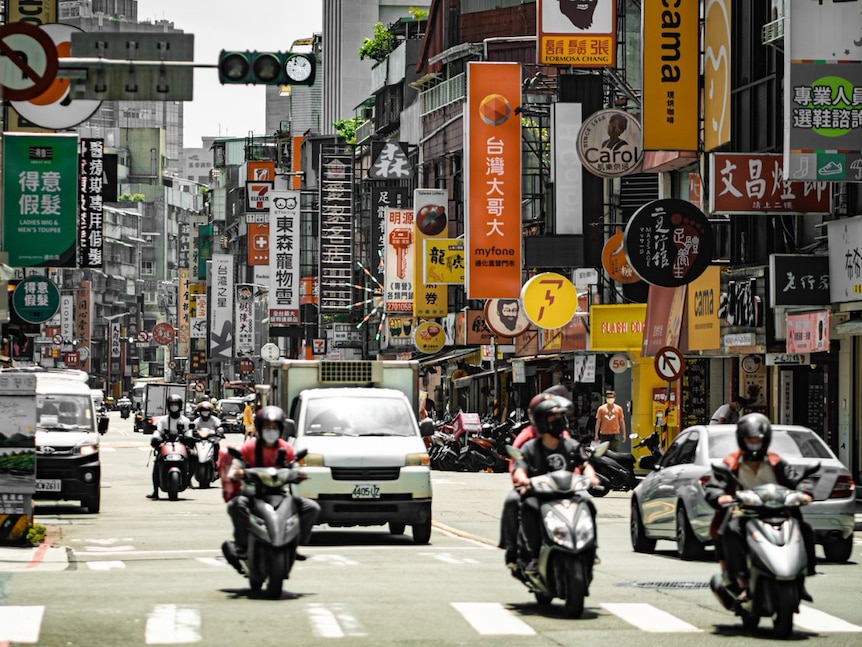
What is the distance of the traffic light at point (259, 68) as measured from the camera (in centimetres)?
1620

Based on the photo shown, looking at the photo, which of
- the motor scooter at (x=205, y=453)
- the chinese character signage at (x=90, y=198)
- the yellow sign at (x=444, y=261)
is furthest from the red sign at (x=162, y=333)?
the motor scooter at (x=205, y=453)

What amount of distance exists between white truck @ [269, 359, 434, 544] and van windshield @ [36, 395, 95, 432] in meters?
6.33

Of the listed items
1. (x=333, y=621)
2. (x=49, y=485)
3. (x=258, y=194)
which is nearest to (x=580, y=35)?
(x=49, y=485)

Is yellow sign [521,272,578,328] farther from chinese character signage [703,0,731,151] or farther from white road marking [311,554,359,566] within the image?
white road marking [311,554,359,566]

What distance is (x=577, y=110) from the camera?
171ft

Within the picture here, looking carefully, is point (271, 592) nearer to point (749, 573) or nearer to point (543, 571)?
point (543, 571)

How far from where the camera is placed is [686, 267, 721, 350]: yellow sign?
40.8 metres

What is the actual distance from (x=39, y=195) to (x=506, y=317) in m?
19.7

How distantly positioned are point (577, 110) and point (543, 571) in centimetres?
3857

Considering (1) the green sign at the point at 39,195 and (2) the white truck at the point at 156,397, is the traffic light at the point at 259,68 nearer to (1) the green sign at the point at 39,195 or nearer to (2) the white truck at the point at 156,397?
(1) the green sign at the point at 39,195

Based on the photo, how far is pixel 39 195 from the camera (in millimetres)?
39250

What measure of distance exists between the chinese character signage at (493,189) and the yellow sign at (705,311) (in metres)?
11.6

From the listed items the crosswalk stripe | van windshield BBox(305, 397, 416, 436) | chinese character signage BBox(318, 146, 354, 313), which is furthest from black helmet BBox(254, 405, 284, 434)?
chinese character signage BBox(318, 146, 354, 313)

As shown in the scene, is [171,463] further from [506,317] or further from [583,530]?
[506,317]
